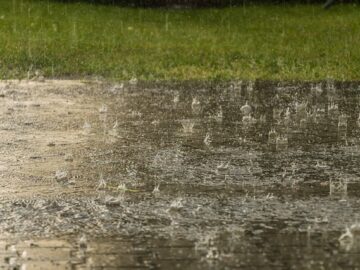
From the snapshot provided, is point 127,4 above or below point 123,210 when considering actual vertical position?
above

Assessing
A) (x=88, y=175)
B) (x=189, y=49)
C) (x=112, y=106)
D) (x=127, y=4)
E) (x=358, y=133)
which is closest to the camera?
(x=88, y=175)

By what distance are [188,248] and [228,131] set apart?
3947 mm

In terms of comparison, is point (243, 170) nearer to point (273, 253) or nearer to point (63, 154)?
point (63, 154)

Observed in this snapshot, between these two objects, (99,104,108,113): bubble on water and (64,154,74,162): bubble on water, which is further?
(99,104,108,113): bubble on water

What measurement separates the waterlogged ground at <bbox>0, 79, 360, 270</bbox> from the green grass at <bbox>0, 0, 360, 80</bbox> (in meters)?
2.48

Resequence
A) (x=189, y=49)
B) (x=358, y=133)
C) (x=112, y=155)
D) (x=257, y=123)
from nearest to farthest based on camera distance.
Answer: (x=112, y=155), (x=358, y=133), (x=257, y=123), (x=189, y=49)

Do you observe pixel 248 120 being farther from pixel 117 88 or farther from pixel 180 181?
pixel 117 88

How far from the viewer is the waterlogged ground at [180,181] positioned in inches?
184

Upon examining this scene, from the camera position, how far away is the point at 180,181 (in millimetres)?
6430

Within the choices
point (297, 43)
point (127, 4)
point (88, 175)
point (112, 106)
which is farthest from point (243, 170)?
point (127, 4)

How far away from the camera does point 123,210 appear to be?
18.3 feet

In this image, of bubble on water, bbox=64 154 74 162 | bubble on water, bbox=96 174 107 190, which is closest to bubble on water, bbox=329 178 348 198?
bubble on water, bbox=96 174 107 190

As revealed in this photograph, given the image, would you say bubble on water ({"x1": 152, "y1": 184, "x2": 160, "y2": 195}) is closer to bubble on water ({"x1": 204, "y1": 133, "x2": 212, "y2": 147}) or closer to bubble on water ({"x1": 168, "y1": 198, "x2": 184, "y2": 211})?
bubble on water ({"x1": 168, "y1": 198, "x2": 184, "y2": 211})

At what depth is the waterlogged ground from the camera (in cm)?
468
